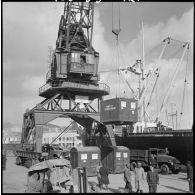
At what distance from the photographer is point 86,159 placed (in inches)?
1059

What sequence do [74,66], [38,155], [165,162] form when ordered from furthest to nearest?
[74,66] < [38,155] < [165,162]

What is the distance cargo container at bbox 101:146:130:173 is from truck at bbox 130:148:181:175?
5.49 ft

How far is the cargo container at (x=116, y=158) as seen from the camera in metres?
28.3

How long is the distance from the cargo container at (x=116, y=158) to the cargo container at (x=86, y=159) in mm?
1694

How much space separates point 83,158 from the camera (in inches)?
1055

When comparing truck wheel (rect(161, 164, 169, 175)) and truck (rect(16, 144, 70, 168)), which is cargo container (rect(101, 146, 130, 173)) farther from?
truck (rect(16, 144, 70, 168))

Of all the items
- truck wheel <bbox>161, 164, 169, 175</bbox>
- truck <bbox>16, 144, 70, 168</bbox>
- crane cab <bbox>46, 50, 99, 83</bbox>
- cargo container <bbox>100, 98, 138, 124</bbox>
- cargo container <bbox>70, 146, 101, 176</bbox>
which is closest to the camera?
cargo container <bbox>70, 146, 101, 176</bbox>

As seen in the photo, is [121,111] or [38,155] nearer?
[121,111]

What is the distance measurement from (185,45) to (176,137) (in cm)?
2651

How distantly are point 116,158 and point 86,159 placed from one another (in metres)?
3.22

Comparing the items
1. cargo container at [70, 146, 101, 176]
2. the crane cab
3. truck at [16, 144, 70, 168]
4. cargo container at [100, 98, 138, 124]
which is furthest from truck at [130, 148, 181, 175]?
the crane cab

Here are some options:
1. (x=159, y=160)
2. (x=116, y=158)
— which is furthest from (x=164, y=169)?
(x=116, y=158)

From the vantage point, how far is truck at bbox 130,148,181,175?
88.9 feet

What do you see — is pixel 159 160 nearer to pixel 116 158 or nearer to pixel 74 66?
pixel 116 158
